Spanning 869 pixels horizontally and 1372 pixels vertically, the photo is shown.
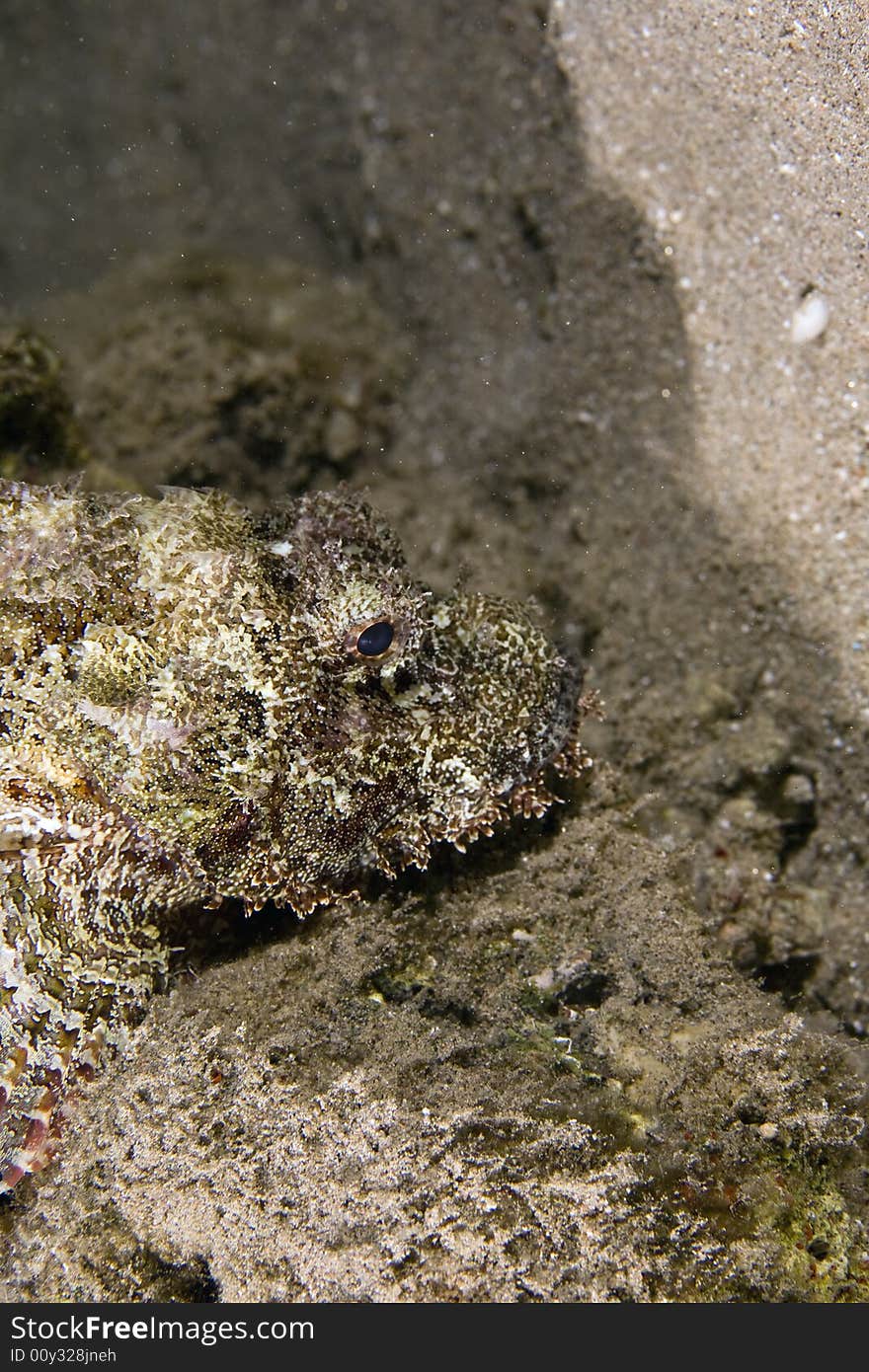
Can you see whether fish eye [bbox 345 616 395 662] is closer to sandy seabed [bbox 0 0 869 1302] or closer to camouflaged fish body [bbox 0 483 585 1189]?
camouflaged fish body [bbox 0 483 585 1189]

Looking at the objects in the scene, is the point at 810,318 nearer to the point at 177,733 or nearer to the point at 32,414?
the point at 177,733

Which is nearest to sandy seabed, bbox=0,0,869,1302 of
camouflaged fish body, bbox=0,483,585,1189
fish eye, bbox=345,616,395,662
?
camouflaged fish body, bbox=0,483,585,1189

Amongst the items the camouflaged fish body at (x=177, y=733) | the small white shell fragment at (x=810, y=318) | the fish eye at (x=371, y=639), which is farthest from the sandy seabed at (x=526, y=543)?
the fish eye at (x=371, y=639)

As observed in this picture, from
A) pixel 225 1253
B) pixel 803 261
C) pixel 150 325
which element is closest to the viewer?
pixel 225 1253

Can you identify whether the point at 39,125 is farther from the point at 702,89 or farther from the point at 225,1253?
the point at 225,1253

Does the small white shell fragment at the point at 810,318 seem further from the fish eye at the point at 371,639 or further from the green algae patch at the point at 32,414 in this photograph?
the green algae patch at the point at 32,414
